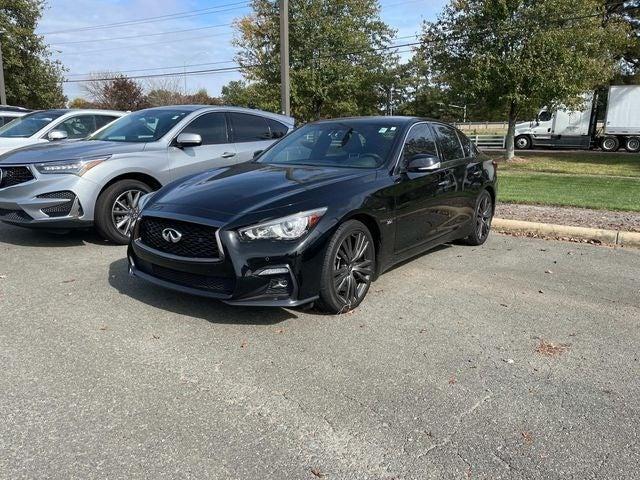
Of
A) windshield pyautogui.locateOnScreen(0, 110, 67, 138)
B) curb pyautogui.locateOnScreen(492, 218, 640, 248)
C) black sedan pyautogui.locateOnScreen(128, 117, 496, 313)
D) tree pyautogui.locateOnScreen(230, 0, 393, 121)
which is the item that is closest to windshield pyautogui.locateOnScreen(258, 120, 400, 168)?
black sedan pyautogui.locateOnScreen(128, 117, 496, 313)

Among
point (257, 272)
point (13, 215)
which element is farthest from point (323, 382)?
point (13, 215)

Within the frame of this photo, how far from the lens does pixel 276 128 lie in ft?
27.7

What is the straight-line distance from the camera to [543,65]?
1873 cm

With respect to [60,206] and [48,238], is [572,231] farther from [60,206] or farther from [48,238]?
[48,238]

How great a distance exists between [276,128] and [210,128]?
124cm

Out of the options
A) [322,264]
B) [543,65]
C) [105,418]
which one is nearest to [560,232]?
[322,264]

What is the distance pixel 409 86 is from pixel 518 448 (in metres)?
50.6

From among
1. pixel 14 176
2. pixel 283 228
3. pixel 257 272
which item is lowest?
pixel 257 272

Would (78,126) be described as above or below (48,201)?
above

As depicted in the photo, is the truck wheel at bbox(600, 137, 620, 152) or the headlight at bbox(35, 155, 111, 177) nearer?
the headlight at bbox(35, 155, 111, 177)

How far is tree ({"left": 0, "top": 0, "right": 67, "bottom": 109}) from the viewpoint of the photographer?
83.1 feet

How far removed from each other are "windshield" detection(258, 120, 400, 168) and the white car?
212 inches

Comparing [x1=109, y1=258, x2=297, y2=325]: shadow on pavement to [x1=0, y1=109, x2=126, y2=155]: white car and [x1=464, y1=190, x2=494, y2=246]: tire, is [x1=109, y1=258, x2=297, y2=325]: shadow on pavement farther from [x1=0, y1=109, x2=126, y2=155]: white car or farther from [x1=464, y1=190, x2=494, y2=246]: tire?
Result: [x1=0, y1=109, x2=126, y2=155]: white car

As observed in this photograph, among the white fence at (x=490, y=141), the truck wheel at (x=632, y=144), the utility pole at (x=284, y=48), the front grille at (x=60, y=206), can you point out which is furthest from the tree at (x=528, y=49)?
the front grille at (x=60, y=206)
